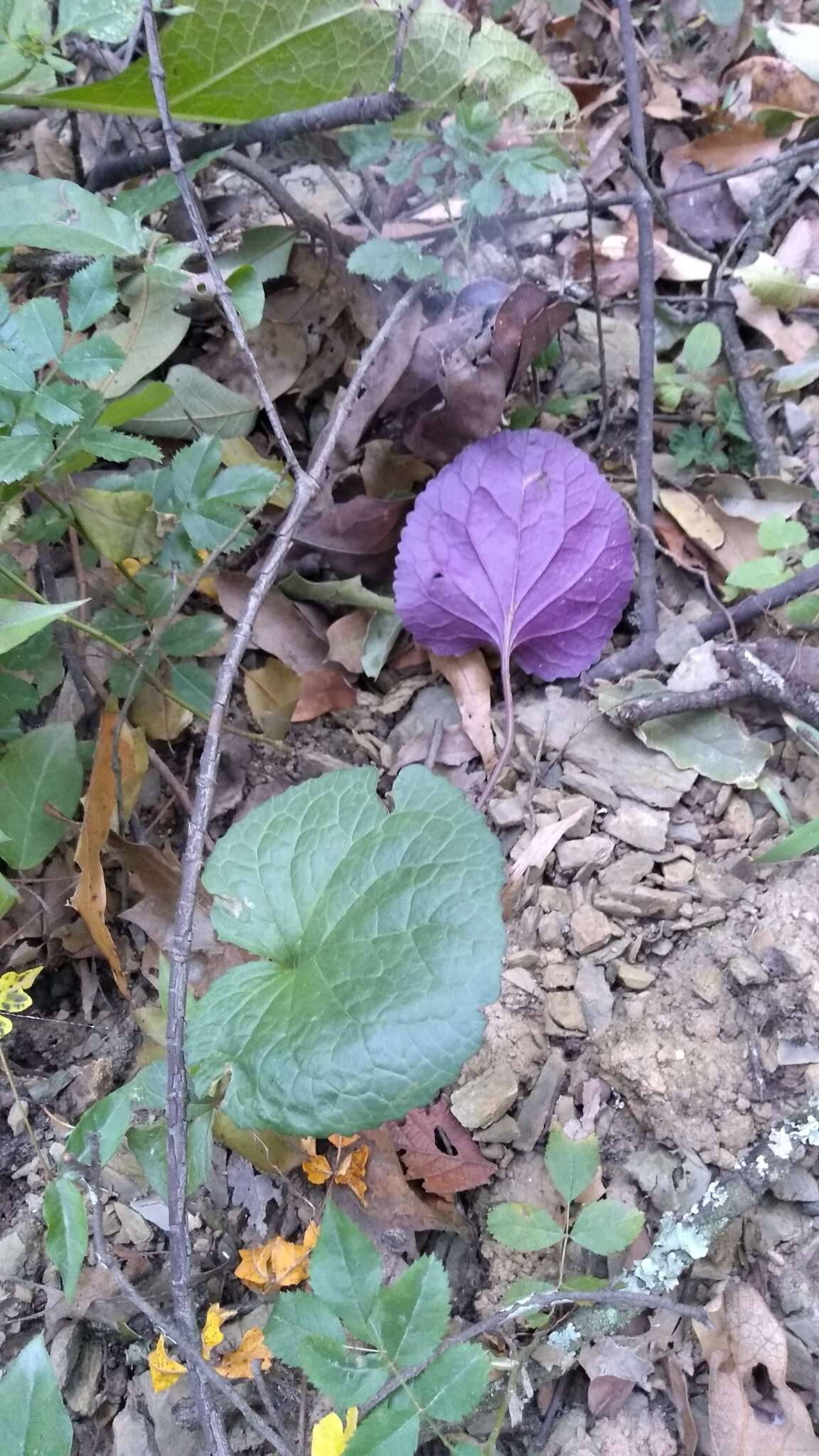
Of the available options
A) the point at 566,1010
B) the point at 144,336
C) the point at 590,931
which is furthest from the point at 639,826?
A: the point at 144,336

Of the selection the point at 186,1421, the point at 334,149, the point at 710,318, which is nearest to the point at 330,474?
the point at 334,149

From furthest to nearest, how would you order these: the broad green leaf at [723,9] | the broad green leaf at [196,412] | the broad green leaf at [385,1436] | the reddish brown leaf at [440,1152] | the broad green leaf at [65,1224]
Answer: the broad green leaf at [723,9]
the broad green leaf at [196,412]
the reddish brown leaf at [440,1152]
the broad green leaf at [65,1224]
the broad green leaf at [385,1436]

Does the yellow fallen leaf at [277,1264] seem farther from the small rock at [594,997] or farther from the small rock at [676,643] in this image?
the small rock at [676,643]

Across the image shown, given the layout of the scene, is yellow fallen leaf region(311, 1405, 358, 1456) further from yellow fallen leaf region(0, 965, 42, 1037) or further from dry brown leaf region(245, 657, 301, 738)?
dry brown leaf region(245, 657, 301, 738)

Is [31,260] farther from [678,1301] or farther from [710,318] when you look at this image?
[678,1301]

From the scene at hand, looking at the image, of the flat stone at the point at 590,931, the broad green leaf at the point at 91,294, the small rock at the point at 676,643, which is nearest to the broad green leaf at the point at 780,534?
the small rock at the point at 676,643

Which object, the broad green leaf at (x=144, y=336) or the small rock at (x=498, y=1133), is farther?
the broad green leaf at (x=144, y=336)

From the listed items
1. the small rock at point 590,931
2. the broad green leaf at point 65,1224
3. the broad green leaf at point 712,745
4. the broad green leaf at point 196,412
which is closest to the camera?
the broad green leaf at point 65,1224
